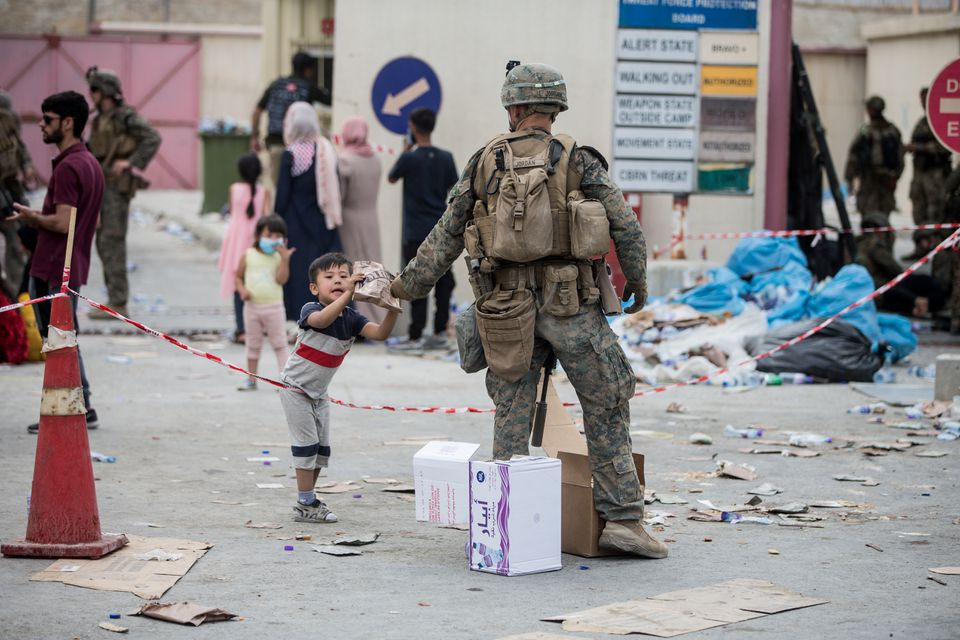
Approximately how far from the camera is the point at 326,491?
23.0ft

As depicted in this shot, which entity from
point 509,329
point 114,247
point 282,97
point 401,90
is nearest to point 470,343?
point 509,329

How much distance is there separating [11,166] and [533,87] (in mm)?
9281

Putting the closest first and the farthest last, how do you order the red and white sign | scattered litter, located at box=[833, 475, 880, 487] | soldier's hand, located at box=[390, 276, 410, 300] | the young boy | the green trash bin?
1. soldier's hand, located at box=[390, 276, 410, 300]
2. the young boy
3. scattered litter, located at box=[833, 475, 880, 487]
4. the red and white sign
5. the green trash bin

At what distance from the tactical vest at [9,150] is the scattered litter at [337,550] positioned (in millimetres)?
8848

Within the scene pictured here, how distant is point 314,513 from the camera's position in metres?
6.31

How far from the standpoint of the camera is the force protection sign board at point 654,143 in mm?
13656

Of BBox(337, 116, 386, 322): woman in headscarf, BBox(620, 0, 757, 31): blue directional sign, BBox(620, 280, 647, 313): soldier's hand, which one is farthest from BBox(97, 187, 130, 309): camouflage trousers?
BBox(620, 280, 647, 313): soldier's hand

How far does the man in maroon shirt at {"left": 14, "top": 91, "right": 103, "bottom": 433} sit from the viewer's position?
7789 millimetres

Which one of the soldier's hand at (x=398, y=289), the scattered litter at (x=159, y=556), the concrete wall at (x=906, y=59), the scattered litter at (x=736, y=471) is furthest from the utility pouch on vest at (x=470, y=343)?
the concrete wall at (x=906, y=59)

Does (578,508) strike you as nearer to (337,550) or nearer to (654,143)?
(337,550)

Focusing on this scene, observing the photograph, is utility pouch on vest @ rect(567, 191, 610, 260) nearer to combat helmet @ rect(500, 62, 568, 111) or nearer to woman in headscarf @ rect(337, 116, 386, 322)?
combat helmet @ rect(500, 62, 568, 111)

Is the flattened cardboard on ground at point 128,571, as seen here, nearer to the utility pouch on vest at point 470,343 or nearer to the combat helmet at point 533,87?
the utility pouch on vest at point 470,343

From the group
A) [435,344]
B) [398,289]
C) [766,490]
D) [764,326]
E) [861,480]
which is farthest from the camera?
[435,344]

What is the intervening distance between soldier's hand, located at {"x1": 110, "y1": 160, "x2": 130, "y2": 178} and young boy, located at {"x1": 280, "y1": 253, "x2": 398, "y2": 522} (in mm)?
7639
